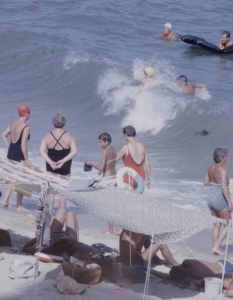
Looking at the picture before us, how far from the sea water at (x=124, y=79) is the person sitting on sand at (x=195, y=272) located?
2.58 meters

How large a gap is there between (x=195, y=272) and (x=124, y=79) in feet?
35.5

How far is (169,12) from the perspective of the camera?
82.5 ft

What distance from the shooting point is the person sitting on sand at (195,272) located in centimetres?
745

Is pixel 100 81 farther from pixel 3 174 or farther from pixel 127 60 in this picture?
pixel 3 174

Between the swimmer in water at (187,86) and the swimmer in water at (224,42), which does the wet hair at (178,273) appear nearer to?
the swimmer in water at (187,86)

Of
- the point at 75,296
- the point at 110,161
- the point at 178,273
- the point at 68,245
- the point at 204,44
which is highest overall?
the point at 204,44

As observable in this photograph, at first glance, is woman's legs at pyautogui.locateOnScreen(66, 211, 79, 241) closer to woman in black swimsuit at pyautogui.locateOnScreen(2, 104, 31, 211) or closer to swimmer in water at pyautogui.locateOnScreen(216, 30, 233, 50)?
woman in black swimsuit at pyautogui.locateOnScreen(2, 104, 31, 211)

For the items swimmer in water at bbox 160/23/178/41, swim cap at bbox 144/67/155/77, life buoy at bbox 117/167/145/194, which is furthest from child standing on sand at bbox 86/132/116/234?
swimmer in water at bbox 160/23/178/41

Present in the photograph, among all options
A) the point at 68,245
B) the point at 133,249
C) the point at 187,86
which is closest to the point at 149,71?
the point at 187,86

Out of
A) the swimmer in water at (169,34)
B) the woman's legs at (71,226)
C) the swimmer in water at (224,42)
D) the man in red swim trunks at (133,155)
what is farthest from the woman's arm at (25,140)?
the swimmer in water at (169,34)

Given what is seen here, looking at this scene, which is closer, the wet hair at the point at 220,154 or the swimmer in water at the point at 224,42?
the wet hair at the point at 220,154

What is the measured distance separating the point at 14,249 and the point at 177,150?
640 cm

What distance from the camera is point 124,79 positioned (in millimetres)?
17938

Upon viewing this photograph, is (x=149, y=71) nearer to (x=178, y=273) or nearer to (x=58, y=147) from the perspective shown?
(x=58, y=147)
